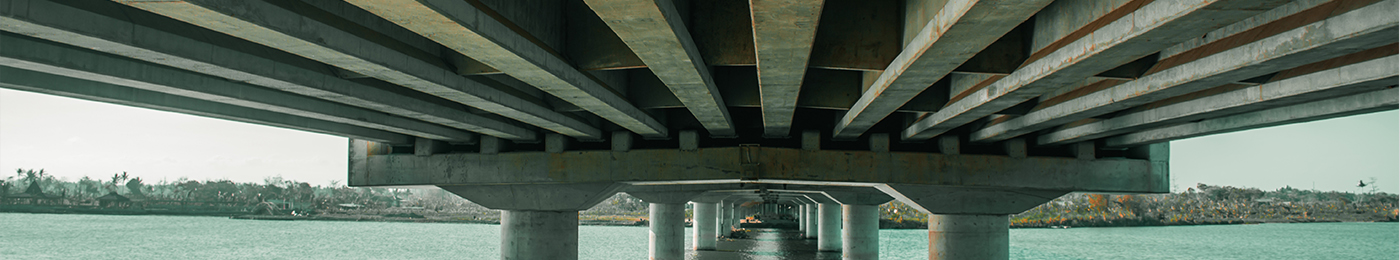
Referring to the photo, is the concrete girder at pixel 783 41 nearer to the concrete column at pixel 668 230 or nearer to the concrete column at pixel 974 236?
the concrete column at pixel 974 236

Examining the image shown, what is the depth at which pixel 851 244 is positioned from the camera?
39.1 meters

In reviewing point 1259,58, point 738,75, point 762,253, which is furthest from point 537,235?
point 762,253

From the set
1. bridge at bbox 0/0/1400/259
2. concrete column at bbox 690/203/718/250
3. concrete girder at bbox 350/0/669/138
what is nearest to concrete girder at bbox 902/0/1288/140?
bridge at bbox 0/0/1400/259

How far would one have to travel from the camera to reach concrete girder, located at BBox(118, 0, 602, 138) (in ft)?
17.6

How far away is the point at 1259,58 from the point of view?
21.4 ft

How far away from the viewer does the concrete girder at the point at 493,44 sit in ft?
18.0

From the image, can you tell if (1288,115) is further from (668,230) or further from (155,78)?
(668,230)

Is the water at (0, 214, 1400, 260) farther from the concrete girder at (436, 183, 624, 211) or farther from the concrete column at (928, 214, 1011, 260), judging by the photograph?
A: the concrete girder at (436, 183, 624, 211)

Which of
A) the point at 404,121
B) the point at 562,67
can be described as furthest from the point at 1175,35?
the point at 404,121

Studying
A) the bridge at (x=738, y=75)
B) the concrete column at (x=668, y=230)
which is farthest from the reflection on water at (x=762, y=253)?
the bridge at (x=738, y=75)

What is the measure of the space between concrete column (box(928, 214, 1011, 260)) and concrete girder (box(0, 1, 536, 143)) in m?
13.3

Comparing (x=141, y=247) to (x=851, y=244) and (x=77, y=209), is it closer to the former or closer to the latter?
(x=851, y=244)

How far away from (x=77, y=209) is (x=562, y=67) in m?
A: 243

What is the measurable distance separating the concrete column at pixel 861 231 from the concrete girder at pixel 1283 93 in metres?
26.3
